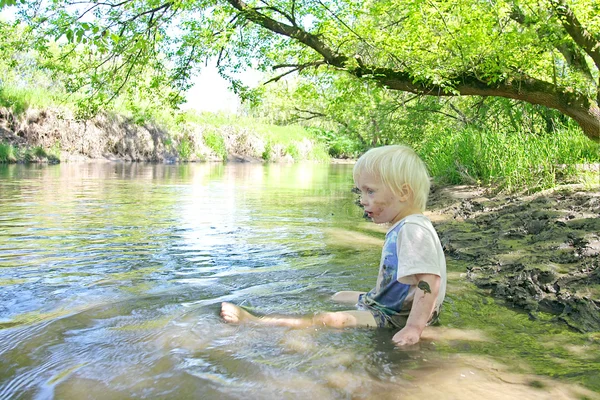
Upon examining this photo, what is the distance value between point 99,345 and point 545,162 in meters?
6.90

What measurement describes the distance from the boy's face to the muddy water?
25.6 inches

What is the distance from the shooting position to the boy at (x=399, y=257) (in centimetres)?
265

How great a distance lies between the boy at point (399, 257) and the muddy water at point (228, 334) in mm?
95

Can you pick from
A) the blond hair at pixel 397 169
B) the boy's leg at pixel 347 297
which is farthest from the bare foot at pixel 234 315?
the blond hair at pixel 397 169

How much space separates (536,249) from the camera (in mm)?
4434

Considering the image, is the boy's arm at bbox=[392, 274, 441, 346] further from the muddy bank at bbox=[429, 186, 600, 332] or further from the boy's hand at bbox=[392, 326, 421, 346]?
the muddy bank at bbox=[429, 186, 600, 332]

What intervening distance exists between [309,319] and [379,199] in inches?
29.7

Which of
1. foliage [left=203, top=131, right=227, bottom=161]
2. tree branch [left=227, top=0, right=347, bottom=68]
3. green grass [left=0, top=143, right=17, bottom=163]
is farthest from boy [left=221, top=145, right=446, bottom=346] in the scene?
foliage [left=203, top=131, right=227, bottom=161]

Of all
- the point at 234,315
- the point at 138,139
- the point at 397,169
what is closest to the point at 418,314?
the point at 397,169

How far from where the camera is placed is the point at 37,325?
8.91ft

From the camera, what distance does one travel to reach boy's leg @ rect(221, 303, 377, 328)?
2.82 meters

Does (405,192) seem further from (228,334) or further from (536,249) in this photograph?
(536,249)

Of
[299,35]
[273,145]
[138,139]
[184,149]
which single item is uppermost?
[299,35]

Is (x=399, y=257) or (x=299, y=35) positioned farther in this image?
(x=299, y=35)
